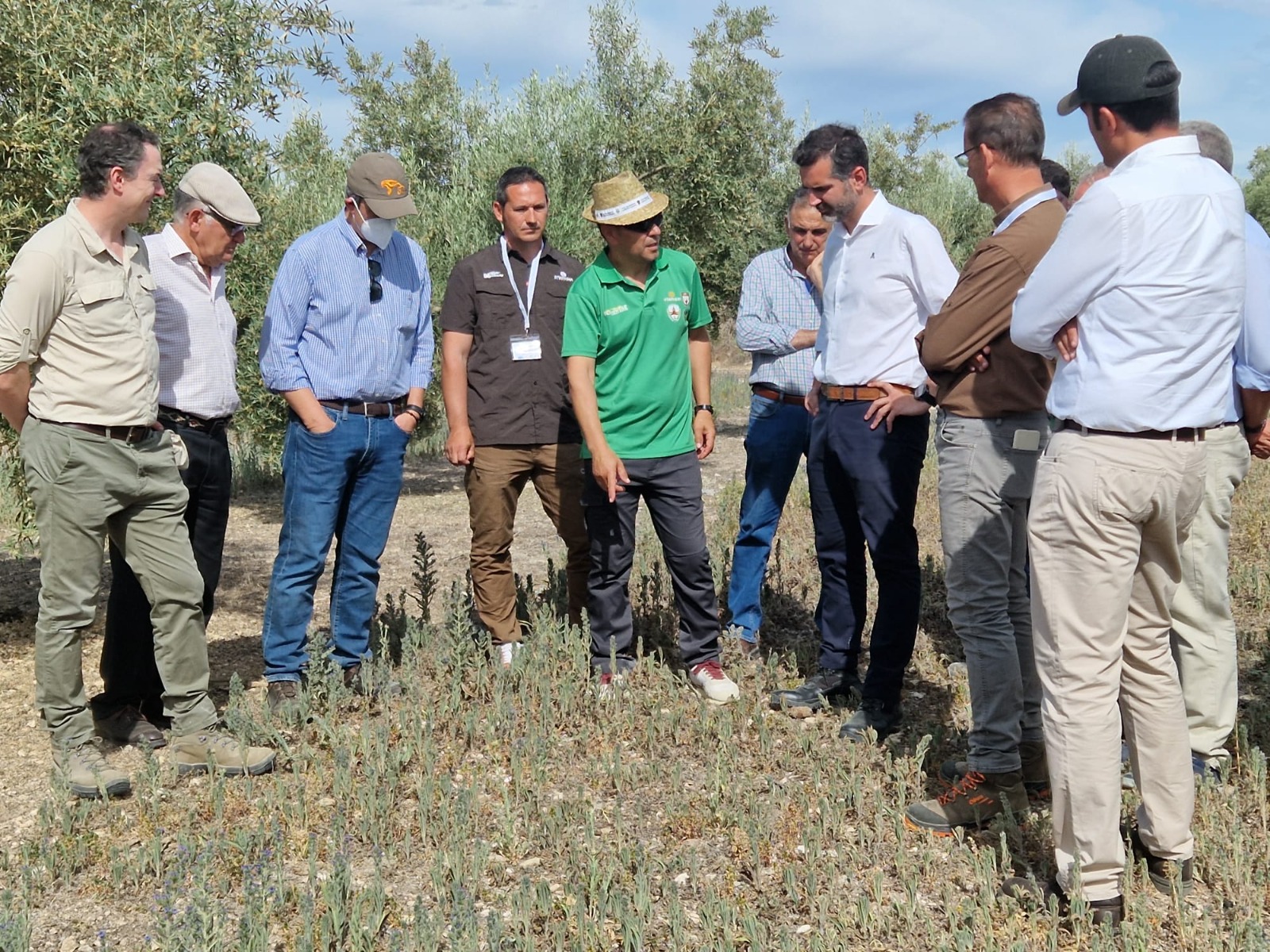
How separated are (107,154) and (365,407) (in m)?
1.56

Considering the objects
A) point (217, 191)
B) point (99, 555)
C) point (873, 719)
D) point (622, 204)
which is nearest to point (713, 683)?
point (873, 719)

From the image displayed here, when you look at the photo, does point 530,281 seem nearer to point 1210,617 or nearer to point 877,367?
point 877,367

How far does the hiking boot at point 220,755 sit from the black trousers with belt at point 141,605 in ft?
1.79

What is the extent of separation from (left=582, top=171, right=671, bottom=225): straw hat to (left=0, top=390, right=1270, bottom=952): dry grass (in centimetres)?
205

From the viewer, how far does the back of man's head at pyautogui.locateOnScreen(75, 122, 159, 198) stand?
4535 millimetres

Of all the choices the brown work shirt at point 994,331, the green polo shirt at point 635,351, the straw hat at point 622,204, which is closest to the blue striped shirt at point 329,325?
the green polo shirt at point 635,351

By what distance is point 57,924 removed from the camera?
12.5ft

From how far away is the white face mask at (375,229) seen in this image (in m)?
5.51

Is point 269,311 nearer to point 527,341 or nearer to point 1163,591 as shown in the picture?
point 527,341

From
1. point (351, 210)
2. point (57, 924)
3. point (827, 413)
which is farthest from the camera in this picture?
point (351, 210)

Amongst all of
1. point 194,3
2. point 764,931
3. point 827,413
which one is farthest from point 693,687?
point 194,3

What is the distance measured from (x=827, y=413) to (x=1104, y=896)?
234cm

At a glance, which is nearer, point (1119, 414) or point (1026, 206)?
point (1119, 414)

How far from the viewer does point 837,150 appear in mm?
5004
